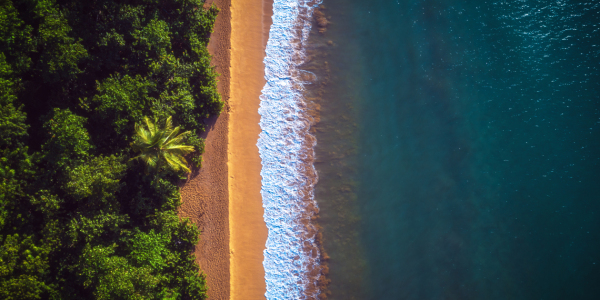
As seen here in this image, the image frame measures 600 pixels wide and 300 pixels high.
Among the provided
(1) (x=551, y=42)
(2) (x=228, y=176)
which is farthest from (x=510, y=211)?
(2) (x=228, y=176)

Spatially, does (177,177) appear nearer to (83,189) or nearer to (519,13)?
(83,189)

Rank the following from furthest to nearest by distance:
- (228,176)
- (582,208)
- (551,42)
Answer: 1. (551,42)
2. (582,208)
3. (228,176)

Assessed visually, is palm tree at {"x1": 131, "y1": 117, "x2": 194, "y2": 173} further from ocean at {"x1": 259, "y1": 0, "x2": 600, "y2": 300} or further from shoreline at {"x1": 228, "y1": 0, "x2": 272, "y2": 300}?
ocean at {"x1": 259, "y1": 0, "x2": 600, "y2": 300}

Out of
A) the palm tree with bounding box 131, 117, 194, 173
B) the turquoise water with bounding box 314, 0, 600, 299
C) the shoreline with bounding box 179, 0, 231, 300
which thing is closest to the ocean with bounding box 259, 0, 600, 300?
the turquoise water with bounding box 314, 0, 600, 299

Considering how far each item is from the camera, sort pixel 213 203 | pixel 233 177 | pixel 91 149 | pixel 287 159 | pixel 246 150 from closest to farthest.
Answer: pixel 91 149, pixel 213 203, pixel 233 177, pixel 246 150, pixel 287 159

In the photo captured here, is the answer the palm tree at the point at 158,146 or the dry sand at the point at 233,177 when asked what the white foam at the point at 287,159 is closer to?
the dry sand at the point at 233,177

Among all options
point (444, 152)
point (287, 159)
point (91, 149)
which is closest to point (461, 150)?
point (444, 152)

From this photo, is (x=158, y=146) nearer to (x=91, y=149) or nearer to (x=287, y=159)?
(x=91, y=149)
